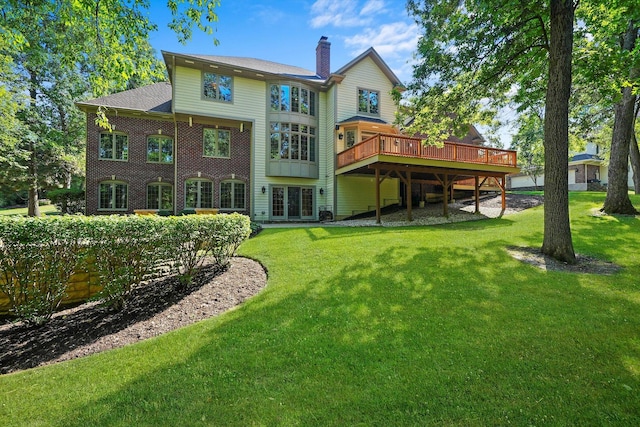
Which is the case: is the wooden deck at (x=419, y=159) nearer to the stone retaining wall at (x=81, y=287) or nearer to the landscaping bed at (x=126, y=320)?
the landscaping bed at (x=126, y=320)

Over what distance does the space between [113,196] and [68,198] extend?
3823 millimetres

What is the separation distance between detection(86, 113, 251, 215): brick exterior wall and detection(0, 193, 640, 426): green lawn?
11.6m

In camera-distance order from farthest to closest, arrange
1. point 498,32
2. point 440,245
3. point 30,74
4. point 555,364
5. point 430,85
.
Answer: point 30,74 → point 430,85 → point 498,32 → point 440,245 → point 555,364

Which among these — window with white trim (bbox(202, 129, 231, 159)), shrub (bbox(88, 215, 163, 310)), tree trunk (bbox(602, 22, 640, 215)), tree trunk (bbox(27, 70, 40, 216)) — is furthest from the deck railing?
tree trunk (bbox(27, 70, 40, 216))

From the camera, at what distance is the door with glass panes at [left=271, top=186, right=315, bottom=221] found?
16078 millimetres

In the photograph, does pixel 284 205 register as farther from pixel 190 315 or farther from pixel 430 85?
pixel 190 315

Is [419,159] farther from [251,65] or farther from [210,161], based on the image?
[251,65]

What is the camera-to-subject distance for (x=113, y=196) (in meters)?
14.7

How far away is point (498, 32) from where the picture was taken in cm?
827

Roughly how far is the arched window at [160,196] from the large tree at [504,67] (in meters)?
12.9

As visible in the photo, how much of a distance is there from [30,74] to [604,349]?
2960 centimetres

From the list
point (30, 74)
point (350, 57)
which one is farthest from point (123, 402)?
point (30, 74)

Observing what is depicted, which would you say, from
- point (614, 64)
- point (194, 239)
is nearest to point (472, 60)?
point (614, 64)

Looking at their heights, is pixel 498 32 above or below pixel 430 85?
above
